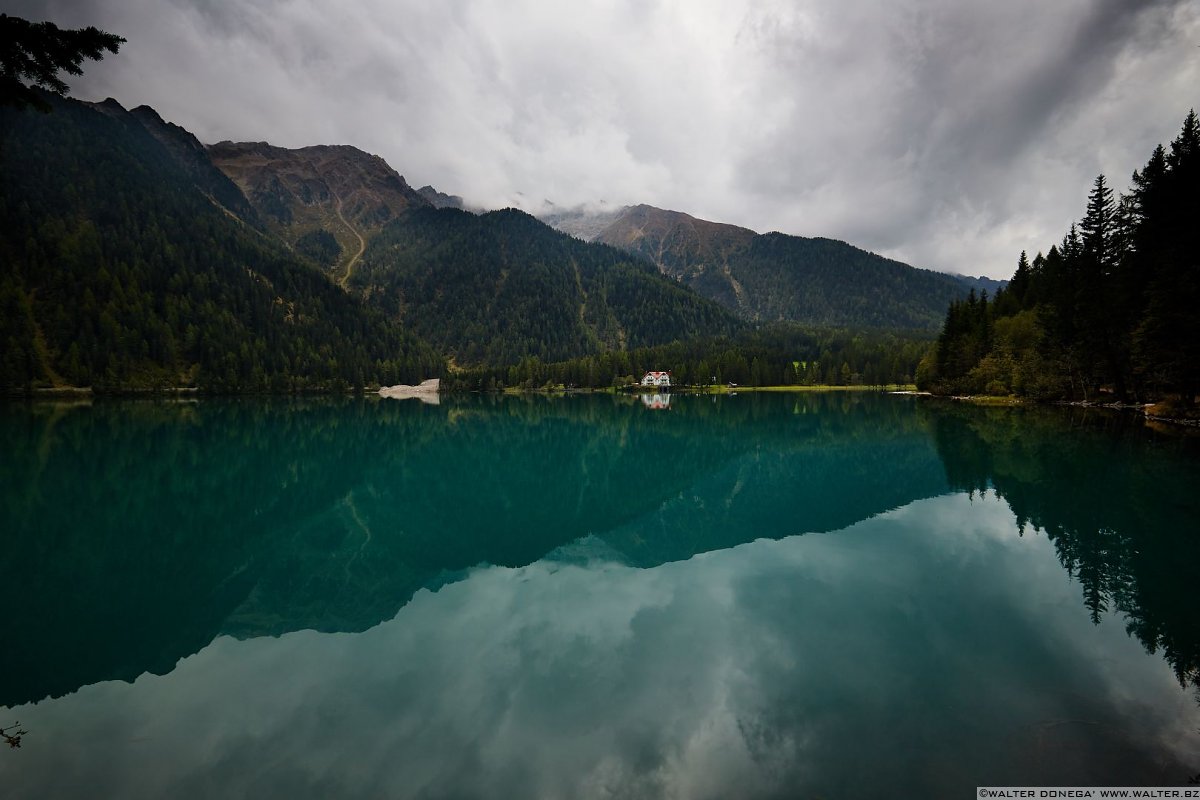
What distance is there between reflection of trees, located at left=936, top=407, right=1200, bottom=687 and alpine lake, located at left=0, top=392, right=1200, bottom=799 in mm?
151

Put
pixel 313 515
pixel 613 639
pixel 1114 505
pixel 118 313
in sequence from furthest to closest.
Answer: pixel 118 313 → pixel 313 515 → pixel 1114 505 → pixel 613 639

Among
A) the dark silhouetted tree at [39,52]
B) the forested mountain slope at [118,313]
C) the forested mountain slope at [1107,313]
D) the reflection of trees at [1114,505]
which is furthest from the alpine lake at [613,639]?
the forested mountain slope at [118,313]

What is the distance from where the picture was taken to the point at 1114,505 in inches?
831

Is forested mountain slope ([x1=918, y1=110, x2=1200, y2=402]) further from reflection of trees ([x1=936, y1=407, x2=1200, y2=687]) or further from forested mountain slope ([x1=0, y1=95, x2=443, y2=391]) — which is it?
forested mountain slope ([x1=0, y1=95, x2=443, y2=391])

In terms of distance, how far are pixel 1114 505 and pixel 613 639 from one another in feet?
72.6

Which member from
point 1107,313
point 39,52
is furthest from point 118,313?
point 1107,313

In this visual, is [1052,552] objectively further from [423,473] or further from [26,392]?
[26,392]

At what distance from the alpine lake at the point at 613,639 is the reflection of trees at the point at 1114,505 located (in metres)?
0.15

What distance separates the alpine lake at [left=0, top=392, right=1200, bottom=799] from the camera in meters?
7.69

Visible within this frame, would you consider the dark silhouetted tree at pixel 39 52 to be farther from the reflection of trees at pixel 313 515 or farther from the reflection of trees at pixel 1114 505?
the reflection of trees at pixel 1114 505

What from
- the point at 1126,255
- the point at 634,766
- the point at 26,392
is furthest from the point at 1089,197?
the point at 26,392

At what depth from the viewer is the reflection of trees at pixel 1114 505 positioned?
475 inches

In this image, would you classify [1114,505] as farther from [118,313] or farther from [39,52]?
[118,313]

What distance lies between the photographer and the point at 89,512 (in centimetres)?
2500
